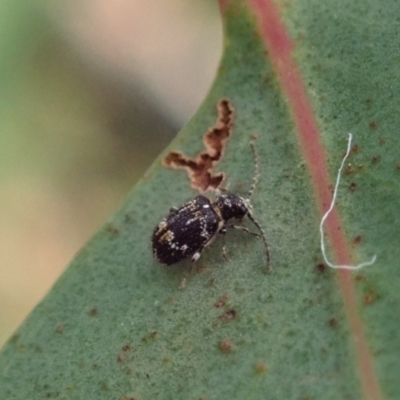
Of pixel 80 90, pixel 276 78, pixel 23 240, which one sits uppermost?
pixel 80 90

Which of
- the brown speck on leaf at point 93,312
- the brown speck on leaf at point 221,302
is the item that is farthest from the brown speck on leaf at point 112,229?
the brown speck on leaf at point 221,302

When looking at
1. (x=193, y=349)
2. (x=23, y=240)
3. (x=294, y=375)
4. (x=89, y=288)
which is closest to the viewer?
(x=294, y=375)

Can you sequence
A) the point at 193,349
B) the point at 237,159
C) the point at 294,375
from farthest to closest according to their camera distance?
the point at 237,159
the point at 193,349
the point at 294,375

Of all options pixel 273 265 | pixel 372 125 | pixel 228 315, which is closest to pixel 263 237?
pixel 273 265

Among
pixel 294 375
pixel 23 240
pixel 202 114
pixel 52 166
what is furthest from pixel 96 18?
pixel 294 375

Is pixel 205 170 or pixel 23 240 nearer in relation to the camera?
pixel 205 170

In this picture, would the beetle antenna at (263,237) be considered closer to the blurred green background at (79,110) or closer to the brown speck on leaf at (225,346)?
the brown speck on leaf at (225,346)

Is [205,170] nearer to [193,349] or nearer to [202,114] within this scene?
[202,114]
